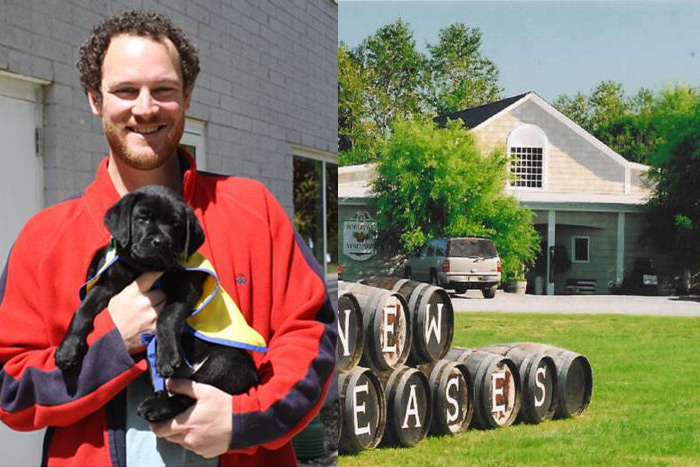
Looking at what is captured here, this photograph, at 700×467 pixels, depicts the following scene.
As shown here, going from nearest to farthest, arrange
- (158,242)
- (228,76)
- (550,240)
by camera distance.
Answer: (158,242) → (550,240) → (228,76)

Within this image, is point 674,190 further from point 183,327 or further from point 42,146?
point 183,327

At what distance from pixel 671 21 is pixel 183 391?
112 inches

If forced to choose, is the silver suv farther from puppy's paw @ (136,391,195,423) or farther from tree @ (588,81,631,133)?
puppy's paw @ (136,391,195,423)

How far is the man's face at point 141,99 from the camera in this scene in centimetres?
144

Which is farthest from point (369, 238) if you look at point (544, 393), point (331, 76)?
point (331, 76)

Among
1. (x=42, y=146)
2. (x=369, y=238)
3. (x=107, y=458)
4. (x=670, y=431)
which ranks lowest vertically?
(x=670, y=431)

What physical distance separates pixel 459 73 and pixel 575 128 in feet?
1.71

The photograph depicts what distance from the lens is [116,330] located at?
136 cm

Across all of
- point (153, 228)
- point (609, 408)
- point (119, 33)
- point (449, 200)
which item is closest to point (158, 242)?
point (153, 228)

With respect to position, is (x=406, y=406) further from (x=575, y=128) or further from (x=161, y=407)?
(x=161, y=407)

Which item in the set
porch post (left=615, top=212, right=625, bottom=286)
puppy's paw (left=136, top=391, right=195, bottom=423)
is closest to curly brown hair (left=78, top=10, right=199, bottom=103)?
puppy's paw (left=136, top=391, right=195, bottom=423)

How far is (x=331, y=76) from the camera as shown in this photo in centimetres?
530

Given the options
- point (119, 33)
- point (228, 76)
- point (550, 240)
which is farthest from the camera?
point (228, 76)

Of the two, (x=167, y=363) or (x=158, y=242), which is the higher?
(x=158, y=242)
